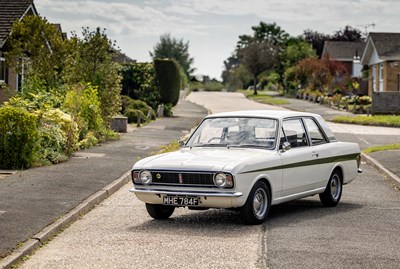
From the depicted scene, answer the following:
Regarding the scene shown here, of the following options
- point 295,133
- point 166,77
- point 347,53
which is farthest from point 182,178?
point 347,53

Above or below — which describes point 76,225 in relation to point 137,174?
below

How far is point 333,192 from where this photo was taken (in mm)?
13305

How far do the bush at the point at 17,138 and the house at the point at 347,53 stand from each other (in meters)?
79.1

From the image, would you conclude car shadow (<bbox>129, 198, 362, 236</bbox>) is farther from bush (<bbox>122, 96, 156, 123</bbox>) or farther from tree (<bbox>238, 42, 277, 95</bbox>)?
tree (<bbox>238, 42, 277, 95</bbox>)

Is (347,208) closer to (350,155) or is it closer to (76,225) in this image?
(350,155)

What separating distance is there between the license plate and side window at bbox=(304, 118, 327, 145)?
283cm

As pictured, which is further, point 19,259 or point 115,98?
point 115,98

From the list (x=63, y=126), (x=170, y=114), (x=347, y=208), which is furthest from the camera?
(x=170, y=114)

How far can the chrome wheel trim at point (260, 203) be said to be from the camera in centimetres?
1113

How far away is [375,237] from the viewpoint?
33.7 ft

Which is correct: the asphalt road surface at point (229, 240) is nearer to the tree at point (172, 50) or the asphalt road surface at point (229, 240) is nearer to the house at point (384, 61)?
the house at point (384, 61)

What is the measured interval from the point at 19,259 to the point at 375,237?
413 cm

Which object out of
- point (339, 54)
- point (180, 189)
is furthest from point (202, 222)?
point (339, 54)

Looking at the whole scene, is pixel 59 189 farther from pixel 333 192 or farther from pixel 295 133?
pixel 333 192
